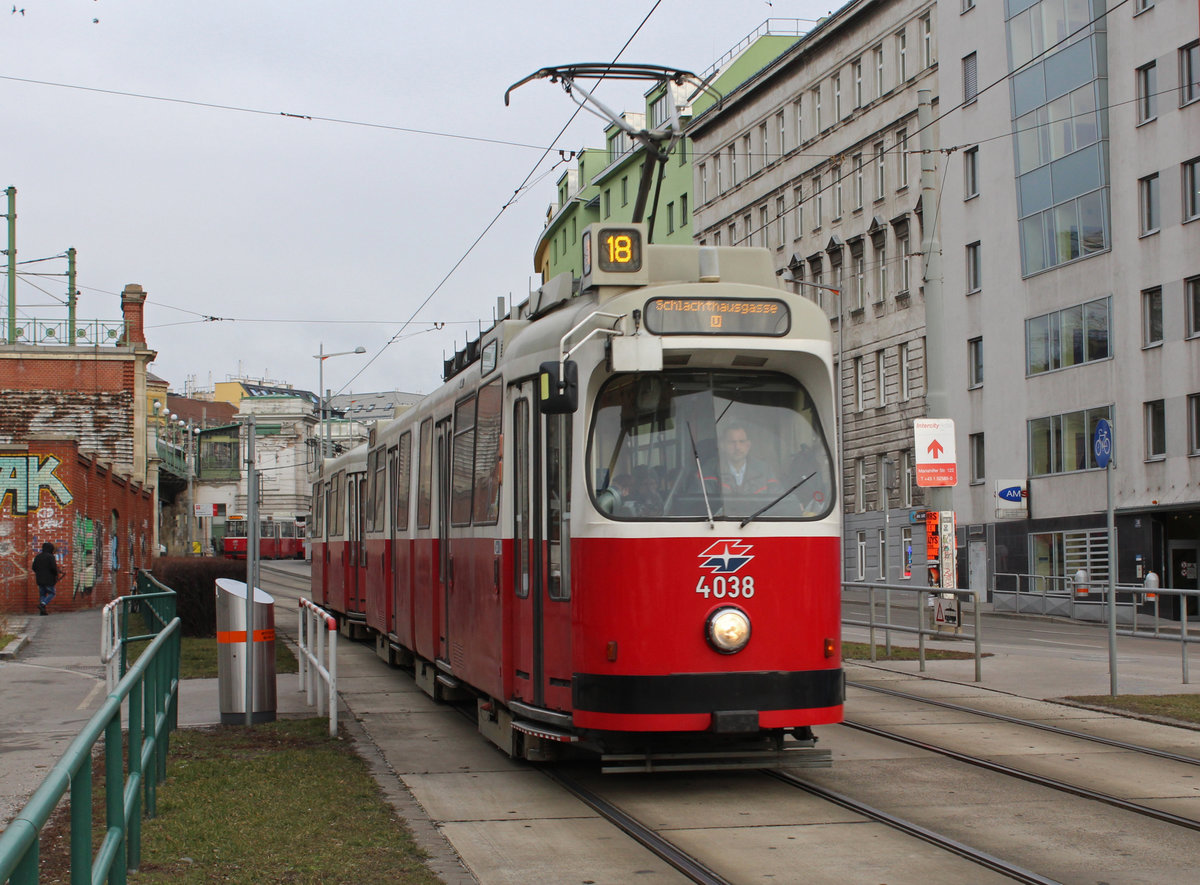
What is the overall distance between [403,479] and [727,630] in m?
8.09

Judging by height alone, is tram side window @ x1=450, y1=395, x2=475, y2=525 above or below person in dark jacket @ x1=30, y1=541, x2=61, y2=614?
above

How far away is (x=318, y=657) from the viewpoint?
45.6 feet

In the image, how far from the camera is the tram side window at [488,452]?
10711 mm

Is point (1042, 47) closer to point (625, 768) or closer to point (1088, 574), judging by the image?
point (1088, 574)

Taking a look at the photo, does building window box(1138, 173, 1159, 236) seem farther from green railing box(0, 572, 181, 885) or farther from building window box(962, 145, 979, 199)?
green railing box(0, 572, 181, 885)

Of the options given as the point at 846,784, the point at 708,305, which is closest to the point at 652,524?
the point at 708,305

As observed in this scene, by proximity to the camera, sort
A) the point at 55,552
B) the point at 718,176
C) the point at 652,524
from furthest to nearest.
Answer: the point at 718,176 < the point at 55,552 < the point at 652,524

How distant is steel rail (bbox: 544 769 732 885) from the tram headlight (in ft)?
3.72

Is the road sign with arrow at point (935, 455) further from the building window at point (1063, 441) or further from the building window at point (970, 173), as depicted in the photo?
the building window at point (970, 173)

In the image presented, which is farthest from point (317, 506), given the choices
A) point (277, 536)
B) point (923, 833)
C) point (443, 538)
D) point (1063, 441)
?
point (277, 536)

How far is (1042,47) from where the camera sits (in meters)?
41.3

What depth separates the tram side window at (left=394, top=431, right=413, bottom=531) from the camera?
15.8 metres

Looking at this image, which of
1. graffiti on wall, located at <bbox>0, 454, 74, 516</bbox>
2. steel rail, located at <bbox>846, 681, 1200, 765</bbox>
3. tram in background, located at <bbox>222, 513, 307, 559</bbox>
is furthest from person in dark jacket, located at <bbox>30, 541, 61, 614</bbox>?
tram in background, located at <bbox>222, 513, 307, 559</bbox>

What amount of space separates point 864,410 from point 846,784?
4308cm
